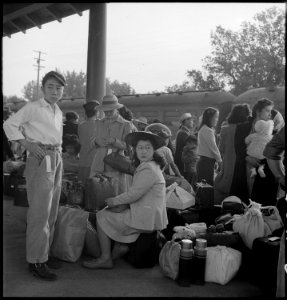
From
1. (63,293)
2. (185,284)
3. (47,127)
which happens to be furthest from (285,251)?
(47,127)

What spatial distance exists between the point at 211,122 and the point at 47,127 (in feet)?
9.97

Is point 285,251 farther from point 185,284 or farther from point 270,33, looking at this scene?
point 270,33

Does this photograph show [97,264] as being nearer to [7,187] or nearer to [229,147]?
[229,147]

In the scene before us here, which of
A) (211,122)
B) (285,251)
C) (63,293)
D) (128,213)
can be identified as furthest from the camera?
(211,122)

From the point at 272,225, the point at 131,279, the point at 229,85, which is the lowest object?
the point at 131,279

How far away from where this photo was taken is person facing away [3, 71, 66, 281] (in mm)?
3408

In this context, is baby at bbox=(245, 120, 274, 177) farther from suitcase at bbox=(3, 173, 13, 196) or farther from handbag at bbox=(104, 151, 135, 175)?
suitcase at bbox=(3, 173, 13, 196)

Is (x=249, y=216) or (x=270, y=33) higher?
(x=270, y=33)

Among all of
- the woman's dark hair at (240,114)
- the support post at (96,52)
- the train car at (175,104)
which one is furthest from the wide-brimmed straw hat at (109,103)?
the train car at (175,104)

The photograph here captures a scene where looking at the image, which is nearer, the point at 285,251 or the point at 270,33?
the point at 285,251

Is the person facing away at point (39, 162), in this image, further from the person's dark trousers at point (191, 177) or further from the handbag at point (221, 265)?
the person's dark trousers at point (191, 177)

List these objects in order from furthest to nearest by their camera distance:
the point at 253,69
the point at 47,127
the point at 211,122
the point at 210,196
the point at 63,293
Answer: the point at 253,69
the point at 211,122
the point at 210,196
the point at 47,127
the point at 63,293

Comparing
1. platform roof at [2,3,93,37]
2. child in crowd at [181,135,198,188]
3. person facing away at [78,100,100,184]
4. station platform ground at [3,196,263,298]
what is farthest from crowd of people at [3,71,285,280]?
platform roof at [2,3,93,37]

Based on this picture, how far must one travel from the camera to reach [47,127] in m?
3.51
